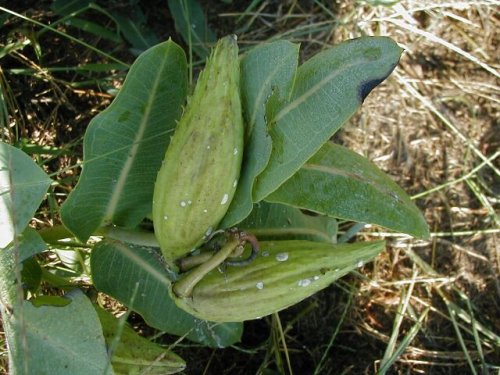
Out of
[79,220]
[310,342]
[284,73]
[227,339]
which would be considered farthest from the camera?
[310,342]

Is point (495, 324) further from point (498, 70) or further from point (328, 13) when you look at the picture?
point (328, 13)

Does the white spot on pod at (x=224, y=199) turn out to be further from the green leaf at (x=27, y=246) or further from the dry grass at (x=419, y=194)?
the dry grass at (x=419, y=194)

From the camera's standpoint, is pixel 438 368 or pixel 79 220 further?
pixel 438 368

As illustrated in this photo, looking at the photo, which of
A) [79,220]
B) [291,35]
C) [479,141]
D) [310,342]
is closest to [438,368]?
[310,342]

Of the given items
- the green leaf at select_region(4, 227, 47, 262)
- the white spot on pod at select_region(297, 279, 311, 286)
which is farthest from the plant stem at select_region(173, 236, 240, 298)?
the green leaf at select_region(4, 227, 47, 262)

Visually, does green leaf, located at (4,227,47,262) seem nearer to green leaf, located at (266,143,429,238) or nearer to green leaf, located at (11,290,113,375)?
green leaf, located at (11,290,113,375)

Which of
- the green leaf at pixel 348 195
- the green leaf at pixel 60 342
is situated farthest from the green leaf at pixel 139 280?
the green leaf at pixel 348 195
